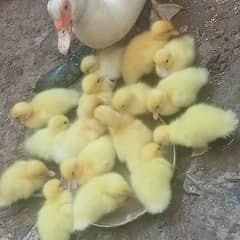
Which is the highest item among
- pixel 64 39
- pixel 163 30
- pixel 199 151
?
pixel 64 39

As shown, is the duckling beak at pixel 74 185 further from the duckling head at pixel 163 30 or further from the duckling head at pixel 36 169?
the duckling head at pixel 163 30

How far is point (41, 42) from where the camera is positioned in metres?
1.59

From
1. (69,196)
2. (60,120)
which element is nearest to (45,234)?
(69,196)

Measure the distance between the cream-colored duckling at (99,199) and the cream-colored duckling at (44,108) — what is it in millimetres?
228

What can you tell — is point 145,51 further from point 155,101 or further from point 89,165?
point 89,165

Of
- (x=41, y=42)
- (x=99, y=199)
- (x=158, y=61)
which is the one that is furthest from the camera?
(x=41, y=42)

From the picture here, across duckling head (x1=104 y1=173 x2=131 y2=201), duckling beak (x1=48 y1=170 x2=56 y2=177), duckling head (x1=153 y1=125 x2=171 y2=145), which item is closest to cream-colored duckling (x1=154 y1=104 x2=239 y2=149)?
duckling head (x1=153 y1=125 x2=171 y2=145)

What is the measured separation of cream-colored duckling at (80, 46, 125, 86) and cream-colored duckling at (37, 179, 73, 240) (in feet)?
0.88

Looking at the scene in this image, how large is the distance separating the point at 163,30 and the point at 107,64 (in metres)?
0.14

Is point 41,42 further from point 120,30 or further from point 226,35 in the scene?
point 226,35

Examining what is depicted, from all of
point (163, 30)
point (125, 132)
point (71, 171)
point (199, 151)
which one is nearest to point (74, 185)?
point (71, 171)

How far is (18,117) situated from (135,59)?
259 millimetres

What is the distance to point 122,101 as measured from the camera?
132cm

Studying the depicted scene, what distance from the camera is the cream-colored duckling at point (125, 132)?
128cm
